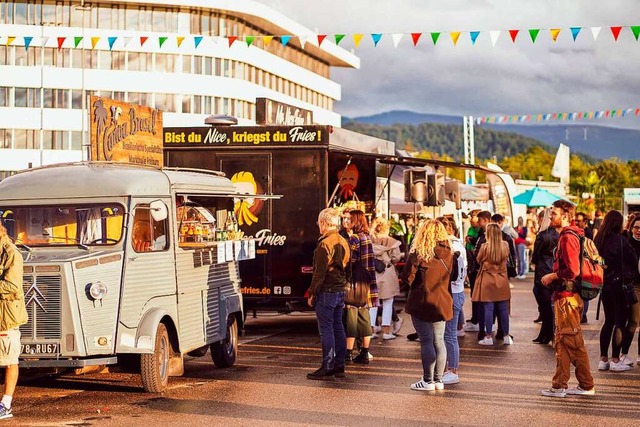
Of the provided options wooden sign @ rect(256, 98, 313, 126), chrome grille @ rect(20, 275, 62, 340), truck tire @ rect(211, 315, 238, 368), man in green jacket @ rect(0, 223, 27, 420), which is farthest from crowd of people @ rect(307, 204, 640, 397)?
wooden sign @ rect(256, 98, 313, 126)

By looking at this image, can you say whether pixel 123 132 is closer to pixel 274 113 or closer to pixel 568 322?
pixel 274 113

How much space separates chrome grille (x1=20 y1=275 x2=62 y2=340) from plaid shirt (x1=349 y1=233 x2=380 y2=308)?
4.31m

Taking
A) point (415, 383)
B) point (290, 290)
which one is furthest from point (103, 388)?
point (290, 290)

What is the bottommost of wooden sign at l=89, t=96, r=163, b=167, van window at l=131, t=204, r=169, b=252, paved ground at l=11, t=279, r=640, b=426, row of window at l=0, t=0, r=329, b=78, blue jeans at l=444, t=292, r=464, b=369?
paved ground at l=11, t=279, r=640, b=426

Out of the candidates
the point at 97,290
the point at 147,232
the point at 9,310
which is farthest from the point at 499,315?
the point at 9,310

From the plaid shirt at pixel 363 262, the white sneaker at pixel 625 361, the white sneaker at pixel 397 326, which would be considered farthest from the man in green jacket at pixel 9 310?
the white sneaker at pixel 397 326

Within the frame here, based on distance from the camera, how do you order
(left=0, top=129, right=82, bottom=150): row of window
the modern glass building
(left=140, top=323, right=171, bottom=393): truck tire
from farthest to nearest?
(left=0, top=129, right=82, bottom=150): row of window, the modern glass building, (left=140, top=323, right=171, bottom=393): truck tire

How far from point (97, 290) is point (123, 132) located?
6561 millimetres

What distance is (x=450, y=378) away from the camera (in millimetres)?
13008

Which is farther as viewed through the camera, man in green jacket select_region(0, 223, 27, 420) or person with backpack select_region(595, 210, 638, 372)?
person with backpack select_region(595, 210, 638, 372)

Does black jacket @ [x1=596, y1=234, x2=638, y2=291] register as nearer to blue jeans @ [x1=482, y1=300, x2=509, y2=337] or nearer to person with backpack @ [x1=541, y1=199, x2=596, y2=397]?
Result: person with backpack @ [x1=541, y1=199, x2=596, y2=397]

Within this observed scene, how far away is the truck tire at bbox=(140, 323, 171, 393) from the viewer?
12.0 meters

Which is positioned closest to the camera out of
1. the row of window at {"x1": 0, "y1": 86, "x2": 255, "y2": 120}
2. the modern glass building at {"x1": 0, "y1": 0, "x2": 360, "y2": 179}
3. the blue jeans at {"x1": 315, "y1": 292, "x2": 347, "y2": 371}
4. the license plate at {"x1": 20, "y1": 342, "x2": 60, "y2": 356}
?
the license plate at {"x1": 20, "y1": 342, "x2": 60, "y2": 356}

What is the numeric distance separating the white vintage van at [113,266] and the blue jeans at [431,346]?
2.50 meters
